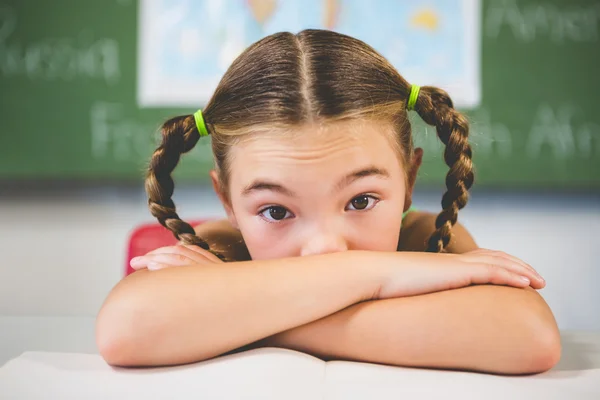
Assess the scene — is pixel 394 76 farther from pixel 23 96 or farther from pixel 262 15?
pixel 23 96

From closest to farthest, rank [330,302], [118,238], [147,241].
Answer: [330,302] → [147,241] → [118,238]

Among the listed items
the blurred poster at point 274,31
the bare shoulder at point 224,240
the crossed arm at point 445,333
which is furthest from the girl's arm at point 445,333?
the blurred poster at point 274,31

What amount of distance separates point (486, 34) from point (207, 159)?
109 cm

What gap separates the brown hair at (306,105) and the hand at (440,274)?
22cm

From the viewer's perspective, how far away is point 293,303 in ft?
2.24

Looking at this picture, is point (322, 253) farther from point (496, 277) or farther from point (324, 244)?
point (496, 277)

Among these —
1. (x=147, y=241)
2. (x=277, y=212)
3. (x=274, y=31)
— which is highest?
(x=274, y=31)

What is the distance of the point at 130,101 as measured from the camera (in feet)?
6.68

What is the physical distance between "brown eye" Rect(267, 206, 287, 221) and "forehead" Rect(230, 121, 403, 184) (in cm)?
6

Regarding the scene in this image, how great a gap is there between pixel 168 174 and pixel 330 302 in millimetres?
449

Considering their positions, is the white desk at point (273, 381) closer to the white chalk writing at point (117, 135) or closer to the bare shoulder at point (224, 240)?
the bare shoulder at point (224, 240)

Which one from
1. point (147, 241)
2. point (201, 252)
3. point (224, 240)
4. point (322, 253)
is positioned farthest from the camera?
point (147, 241)

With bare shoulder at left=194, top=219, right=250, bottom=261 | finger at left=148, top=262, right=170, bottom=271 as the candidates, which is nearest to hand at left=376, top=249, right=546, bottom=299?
finger at left=148, top=262, right=170, bottom=271

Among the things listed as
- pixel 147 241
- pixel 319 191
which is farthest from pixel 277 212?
pixel 147 241
